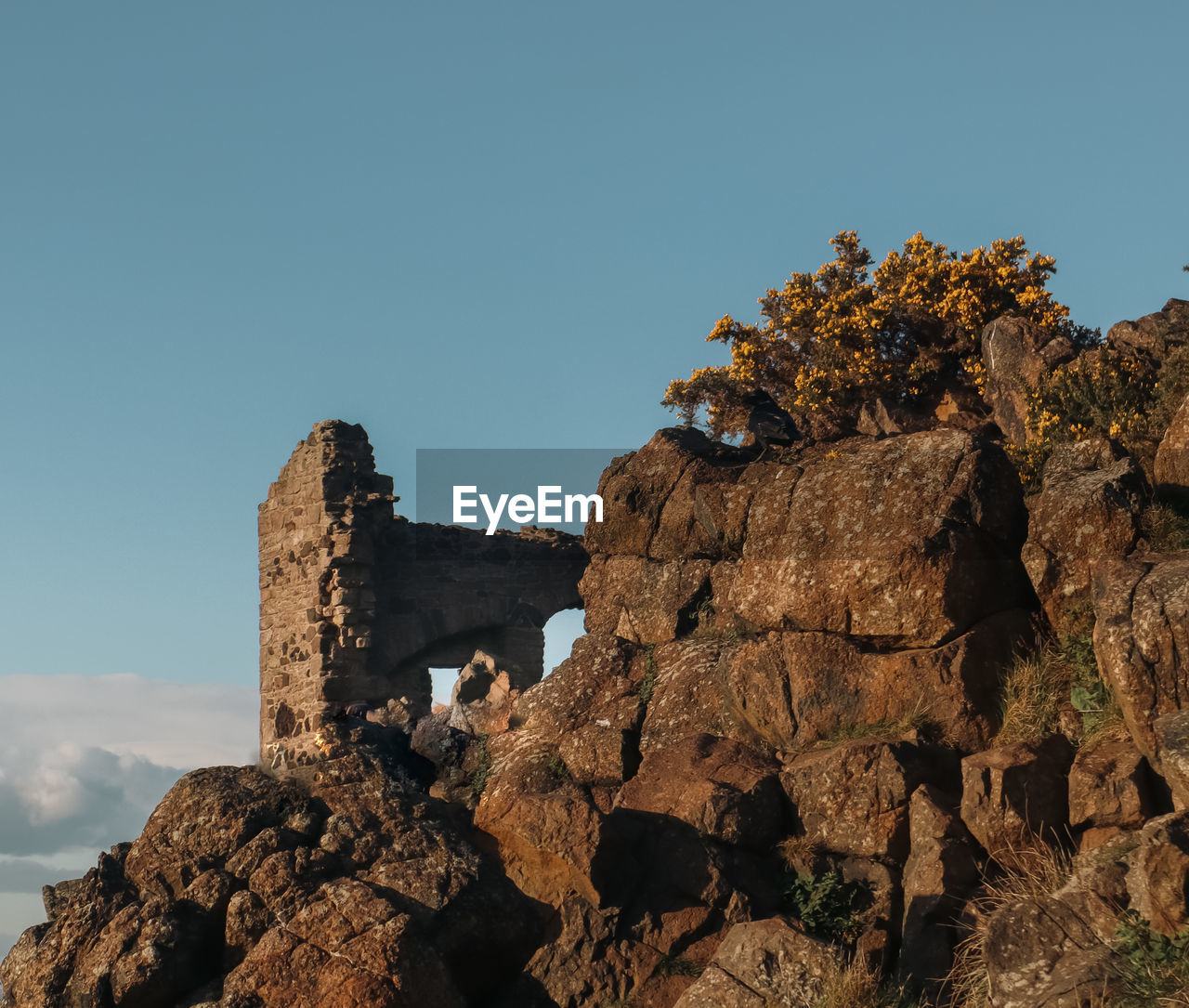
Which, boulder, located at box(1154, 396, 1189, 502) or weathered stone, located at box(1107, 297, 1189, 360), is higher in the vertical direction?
weathered stone, located at box(1107, 297, 1189, 360)

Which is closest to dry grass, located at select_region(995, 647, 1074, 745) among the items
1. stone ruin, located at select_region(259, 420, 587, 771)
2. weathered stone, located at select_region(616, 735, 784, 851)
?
weathered stone, located at select_region(616, 735, 784, 851)

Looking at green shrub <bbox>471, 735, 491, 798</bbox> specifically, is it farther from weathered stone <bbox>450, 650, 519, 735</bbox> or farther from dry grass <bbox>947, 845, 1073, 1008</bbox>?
dry grass <bbox>947, 845, 1073, 1008</bbox>

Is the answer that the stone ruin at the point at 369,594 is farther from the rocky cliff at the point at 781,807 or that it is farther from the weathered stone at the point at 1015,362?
the weathered stone at the point at 1015,362

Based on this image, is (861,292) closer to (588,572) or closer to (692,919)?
(588,572)

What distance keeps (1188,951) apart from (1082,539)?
3798 millimetres

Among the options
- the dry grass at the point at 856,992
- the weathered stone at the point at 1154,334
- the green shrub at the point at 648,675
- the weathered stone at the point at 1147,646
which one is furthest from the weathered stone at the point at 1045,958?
the weathered stone at the point at 1154,334

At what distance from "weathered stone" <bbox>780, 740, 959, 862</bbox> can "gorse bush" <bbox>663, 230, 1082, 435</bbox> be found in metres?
7.31

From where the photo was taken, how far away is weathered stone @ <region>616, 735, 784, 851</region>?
9.46 metres

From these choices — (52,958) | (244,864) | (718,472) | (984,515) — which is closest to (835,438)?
(718,472)

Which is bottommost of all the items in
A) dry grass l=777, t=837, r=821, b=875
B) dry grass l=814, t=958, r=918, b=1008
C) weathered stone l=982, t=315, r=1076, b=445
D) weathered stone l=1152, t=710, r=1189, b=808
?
dry grass l=814, t=958, r=918, b=1008

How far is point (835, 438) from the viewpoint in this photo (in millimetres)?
15102

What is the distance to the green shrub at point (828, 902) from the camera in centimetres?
875

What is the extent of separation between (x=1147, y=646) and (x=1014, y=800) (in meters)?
1.25

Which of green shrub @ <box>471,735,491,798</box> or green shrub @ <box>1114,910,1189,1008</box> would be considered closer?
green shrub @ <box>1114,910,1189,1008</box>
